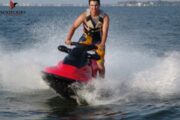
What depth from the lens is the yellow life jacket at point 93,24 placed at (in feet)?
29.0

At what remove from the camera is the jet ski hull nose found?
7.90 metres

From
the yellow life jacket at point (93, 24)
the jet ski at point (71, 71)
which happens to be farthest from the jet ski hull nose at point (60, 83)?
the yellow life jacket at point (93, 24)

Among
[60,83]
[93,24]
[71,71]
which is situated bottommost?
[60,83]

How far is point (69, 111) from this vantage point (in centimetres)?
800

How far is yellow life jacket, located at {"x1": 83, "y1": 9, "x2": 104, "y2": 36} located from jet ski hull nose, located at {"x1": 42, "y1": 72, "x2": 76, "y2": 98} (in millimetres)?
1437

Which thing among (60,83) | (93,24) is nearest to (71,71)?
(60,83)

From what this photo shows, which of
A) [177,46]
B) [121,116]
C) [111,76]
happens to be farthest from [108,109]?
[177,46]

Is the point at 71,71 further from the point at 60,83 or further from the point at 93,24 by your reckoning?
the point at 93,24

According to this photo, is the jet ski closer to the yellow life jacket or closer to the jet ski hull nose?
the jet ski hull nose

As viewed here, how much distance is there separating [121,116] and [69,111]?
925mm

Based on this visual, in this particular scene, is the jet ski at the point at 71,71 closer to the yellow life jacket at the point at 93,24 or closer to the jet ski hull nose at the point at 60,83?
the jet ski hull nose at the point at 60,83

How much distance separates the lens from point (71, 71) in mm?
8016

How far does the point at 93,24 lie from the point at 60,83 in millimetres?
1537

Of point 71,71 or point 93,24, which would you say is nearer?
point 71,71
